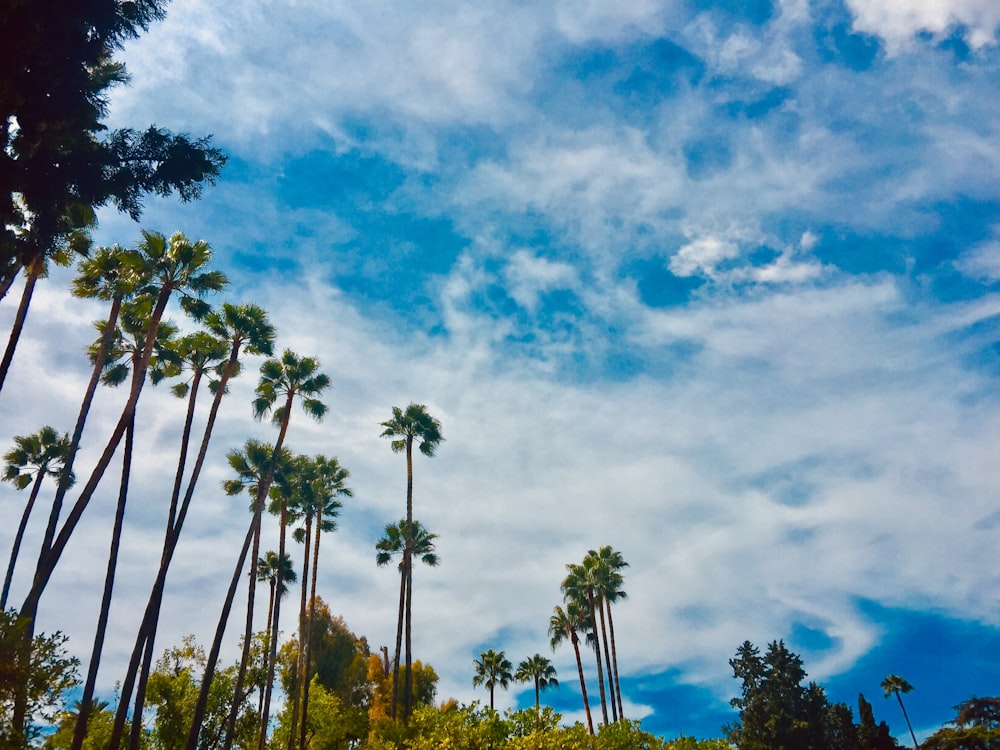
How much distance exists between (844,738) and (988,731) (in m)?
13.6

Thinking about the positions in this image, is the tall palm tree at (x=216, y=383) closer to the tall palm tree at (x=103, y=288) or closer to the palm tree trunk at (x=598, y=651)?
the tall palm tree at (x=103, y=288)

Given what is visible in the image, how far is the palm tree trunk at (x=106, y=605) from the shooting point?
21.3m

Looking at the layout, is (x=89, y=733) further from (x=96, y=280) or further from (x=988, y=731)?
(x=988, y=731)

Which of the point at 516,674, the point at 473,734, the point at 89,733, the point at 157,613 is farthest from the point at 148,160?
the point at 516,674

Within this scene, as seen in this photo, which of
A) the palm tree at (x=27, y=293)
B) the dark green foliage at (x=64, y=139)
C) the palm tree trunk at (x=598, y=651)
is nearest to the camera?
the dark green foliage at (x=64, y=139)

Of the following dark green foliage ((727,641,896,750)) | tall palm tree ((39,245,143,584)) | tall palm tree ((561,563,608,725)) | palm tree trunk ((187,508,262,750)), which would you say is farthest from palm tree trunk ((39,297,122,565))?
dark green foliage ((727,641,896,750))

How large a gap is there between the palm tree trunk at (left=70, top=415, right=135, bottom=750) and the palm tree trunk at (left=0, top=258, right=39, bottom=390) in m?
6.93

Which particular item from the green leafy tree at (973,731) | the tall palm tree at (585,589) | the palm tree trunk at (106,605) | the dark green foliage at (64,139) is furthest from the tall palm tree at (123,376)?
the green leafy tree at (973,731)

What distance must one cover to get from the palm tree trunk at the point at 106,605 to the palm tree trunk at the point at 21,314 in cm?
693

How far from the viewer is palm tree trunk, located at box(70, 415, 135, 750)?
69.8 ft

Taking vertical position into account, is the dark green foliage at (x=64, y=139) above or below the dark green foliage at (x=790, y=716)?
above

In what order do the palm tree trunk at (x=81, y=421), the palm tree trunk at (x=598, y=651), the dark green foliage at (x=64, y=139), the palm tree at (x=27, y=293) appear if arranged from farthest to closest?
the palm tree trunk at (x=598, y=651) → the palm tree trunk at (x=81, y=421) → the palm tree at (x=27, y=293) → the dark green foliage at (x=64, y=139)

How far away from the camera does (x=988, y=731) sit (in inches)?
2103

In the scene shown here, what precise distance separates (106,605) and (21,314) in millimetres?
11984
